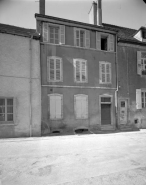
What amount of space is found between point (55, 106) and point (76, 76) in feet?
9.54

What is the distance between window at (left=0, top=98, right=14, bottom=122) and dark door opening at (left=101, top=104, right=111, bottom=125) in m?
7.02

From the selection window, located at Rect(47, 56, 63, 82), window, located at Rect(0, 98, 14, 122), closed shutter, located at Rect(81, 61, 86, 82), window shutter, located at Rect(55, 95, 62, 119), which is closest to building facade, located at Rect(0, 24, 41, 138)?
window, located at Rect(0, 98, 14, 122)

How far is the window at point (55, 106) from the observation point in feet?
32.1

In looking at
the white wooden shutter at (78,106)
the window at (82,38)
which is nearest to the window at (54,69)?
the white wooden shutter at (78,106)

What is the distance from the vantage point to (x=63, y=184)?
10.7ft

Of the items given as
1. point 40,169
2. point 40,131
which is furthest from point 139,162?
point 40,131

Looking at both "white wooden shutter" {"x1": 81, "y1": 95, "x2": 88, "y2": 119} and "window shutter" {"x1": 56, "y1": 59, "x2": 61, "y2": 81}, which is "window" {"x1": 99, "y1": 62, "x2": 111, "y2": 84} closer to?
"white wooden shutter" {"x1": 81, "y1": 95, "x2": 88, "y2": 119}

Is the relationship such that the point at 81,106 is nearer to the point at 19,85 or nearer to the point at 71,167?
the point at 19,85

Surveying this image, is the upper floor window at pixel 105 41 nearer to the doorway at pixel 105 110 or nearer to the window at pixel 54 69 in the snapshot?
the window at pixel 54 69

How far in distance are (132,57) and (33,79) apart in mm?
9168

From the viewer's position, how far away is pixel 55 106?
32.4 feet

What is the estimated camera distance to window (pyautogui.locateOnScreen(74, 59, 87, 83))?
34.7 ft

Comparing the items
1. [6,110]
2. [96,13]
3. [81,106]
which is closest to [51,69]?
[81,106]

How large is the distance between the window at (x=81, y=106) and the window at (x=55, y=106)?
3.96ft
